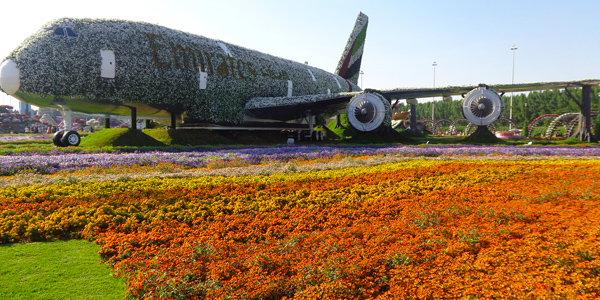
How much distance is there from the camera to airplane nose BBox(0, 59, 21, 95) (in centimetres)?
1652

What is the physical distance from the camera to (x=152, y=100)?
20609 mm

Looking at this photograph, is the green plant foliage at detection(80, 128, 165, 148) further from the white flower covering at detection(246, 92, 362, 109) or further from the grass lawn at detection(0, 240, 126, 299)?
the grass lawn at detection(0, 240, 126, 299)

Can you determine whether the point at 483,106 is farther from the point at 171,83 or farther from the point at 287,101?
the point at 171,83

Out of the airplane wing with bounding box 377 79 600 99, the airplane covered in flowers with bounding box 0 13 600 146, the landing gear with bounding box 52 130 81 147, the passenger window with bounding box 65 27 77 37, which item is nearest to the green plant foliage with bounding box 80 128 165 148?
the landing gear with bounding box 52 130 81 147

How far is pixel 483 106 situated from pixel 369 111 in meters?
8.74

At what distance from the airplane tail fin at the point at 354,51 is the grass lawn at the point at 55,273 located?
40022 mm

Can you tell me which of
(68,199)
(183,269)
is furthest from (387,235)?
(68,199)

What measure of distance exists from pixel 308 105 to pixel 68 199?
20.5 meters

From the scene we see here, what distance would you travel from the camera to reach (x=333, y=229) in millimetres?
5691

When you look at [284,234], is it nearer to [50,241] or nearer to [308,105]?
[50,241]

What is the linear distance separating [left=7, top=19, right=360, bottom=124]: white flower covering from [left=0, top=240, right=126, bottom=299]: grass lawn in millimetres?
14965

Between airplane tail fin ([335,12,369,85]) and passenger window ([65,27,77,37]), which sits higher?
airplane tail fin ([335,12,369,85])

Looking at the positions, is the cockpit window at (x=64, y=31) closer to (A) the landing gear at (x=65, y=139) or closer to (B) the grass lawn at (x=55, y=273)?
(A) the landing gear at (x=65, y=139)

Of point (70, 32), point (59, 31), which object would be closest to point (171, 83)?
point (70, 32)
